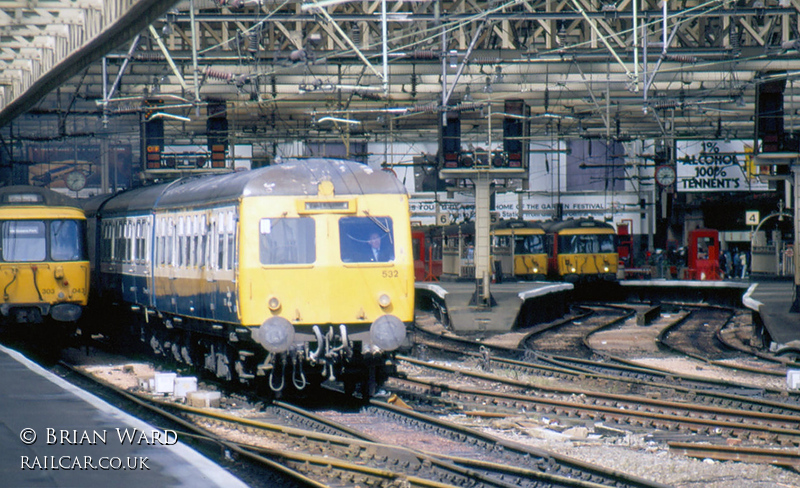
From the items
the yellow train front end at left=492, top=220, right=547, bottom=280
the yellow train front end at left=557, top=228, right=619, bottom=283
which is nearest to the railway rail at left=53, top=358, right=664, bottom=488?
the yellow train front end at left=557, top=228, right=619, bottom=283

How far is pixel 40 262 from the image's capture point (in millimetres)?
19422

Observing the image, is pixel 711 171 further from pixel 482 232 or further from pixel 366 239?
pixel 366 239

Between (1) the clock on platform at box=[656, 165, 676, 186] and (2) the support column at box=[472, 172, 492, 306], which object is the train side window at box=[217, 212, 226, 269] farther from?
(1) the clock on platform at box=[656, 165, 676, 186]

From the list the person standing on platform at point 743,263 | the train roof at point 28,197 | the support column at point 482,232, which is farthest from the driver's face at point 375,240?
the person standing on platform at point 743,263

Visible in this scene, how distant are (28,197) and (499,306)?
13.0 m

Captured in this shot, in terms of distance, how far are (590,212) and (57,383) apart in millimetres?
54197

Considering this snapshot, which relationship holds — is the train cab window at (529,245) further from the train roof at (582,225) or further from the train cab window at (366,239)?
the train cab window at (366,239)

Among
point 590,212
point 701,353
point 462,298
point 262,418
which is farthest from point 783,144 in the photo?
point 590,212

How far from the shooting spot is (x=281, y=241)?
44.3 ft

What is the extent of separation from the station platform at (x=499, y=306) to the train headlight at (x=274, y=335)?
1379 cm

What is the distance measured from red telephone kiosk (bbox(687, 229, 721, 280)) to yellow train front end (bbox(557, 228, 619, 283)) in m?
5.01

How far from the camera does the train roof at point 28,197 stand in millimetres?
19734

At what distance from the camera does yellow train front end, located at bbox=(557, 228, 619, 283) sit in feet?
140
